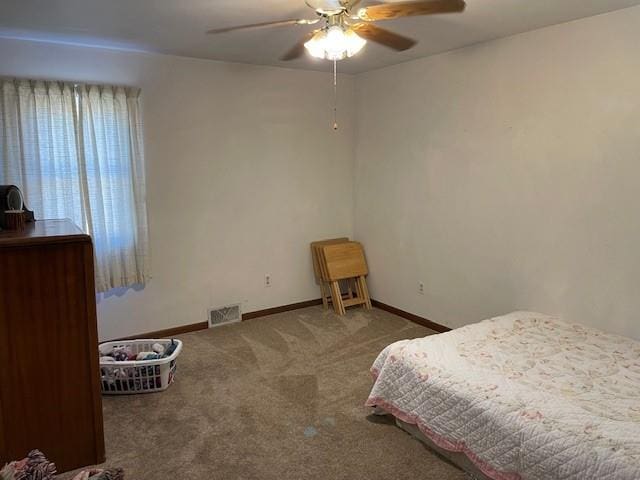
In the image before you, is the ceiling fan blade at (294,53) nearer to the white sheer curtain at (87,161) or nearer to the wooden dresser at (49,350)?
the white sheer curtain at (87,161)

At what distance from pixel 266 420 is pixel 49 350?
1.25 m

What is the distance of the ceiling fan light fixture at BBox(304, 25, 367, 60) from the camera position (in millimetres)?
2252

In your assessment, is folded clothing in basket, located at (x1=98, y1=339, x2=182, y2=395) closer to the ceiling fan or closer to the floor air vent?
the floor air vent

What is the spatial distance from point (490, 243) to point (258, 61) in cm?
249

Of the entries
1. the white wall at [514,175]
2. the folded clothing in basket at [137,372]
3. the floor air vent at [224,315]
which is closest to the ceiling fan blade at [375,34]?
the white wall at [514,175]

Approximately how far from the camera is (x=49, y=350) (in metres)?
2.21

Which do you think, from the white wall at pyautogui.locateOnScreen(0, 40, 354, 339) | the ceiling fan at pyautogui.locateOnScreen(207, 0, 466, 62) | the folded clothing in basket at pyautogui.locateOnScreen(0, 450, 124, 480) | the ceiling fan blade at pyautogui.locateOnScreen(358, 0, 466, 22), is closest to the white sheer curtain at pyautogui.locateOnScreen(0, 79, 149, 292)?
the white wall at pyautogui.locateOnScreen(0, 40, 354, 339)

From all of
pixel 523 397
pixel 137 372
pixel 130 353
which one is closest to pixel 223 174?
pixel 130 353

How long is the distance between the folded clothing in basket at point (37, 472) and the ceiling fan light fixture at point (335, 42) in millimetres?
1991

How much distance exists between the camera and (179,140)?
12.9 feet

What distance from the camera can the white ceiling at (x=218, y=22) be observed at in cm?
255

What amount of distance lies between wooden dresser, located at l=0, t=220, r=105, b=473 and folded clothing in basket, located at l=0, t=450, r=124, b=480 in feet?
3.41

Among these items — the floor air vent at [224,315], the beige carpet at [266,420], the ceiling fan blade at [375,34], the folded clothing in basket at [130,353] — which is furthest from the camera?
the floor air vent at [224,315]

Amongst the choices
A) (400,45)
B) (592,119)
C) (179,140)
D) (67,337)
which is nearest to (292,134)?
(179,140)
